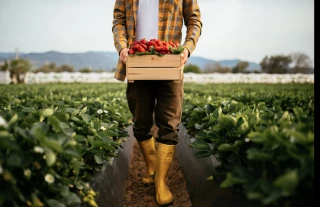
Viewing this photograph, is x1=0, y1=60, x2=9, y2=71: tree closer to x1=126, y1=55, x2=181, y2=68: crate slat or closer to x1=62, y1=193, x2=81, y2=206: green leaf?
x1=126, y1=55, x2=181, y2=68: crate slat

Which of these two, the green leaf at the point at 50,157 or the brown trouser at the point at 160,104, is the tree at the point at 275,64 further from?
the green leaf at the point at 50,157

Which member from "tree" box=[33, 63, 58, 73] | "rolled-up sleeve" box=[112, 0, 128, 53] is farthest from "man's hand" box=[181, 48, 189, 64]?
"tree" box=[33, 63, 58, 73]

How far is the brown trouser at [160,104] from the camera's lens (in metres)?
3.01

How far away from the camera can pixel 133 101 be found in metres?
3.20

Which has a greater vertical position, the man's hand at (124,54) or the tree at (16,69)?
the tree at (16,69)

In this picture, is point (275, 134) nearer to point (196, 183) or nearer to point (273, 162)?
point (273, 162)

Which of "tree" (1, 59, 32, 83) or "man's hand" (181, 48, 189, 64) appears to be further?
"tree" (1, 59, 32, 83)

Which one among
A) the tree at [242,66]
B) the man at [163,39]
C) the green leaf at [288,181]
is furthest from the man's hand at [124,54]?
the tree at [242,66]

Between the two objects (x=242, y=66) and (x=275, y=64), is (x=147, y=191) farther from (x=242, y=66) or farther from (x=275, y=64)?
(x=242, y=66)

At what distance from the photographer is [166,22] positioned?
3.04 metres

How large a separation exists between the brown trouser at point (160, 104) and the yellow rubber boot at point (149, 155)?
263 mm

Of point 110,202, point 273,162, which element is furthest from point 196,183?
point 273,162

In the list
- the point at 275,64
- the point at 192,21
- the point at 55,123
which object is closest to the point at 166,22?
the point at 192,21

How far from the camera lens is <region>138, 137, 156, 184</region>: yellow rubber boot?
342 centimetres
